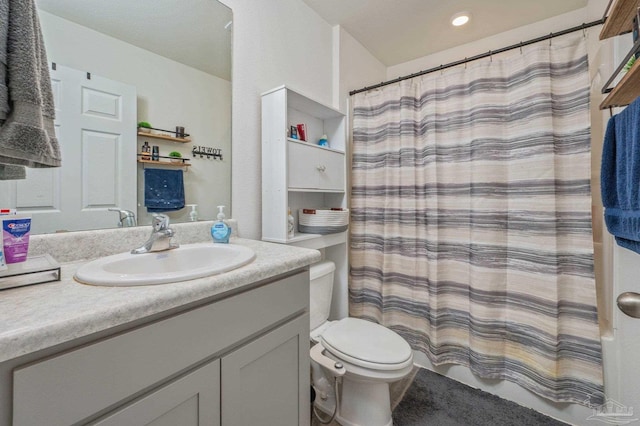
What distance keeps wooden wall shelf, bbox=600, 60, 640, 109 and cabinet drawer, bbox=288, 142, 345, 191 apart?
121 centimetres

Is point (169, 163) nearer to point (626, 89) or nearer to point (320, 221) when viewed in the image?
point (320, 221)

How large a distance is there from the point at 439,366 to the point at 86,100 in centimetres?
218

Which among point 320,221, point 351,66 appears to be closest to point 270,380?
point 320,221

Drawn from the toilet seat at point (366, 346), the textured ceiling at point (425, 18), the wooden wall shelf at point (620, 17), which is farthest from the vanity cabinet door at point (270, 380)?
the textured ceiling at point (425, 18)

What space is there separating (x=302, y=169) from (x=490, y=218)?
42.2 inches

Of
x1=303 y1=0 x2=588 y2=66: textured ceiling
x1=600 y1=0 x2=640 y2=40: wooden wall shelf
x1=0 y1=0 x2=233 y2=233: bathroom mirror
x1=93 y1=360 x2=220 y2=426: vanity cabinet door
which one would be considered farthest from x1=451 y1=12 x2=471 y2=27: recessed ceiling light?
x1=93 y1=360 x2=220 y2=426: vanity cabinet door

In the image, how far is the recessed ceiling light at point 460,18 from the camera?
1.71 metres

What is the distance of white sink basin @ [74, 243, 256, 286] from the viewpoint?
23.6 inches

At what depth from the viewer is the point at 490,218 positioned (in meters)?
1.42

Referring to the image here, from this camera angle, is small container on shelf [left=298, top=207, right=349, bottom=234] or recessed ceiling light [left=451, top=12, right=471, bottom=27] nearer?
small container on shelf [left=298, top=207, right=349, bottom=234]

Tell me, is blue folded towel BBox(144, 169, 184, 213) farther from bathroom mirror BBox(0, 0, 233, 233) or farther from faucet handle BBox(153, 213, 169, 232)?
faucet handle BBox(153, 213, 169, 232)

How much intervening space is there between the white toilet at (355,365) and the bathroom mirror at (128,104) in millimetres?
814

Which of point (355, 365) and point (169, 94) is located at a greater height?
point (169, 94)

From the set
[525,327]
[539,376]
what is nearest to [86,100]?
[525,327]
